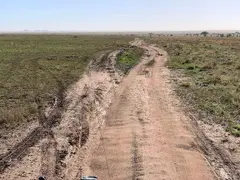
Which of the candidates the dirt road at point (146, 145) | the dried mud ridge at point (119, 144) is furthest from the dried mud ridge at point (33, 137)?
the dirt road at point (146, 145)

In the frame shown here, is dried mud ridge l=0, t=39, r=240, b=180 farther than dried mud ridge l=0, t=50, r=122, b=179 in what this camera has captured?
No

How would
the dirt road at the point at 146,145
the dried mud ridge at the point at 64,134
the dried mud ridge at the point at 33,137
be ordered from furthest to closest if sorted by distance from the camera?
the dried mud ridge at the point at 33,137, the dried mud ridge at the point at 64,134, the dirt road at the point at 146,145

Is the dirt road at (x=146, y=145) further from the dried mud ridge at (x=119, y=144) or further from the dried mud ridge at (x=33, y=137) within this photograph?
the dried mud ridge at (x=33, y=137)

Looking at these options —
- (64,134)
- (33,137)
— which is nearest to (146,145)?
(64,134)

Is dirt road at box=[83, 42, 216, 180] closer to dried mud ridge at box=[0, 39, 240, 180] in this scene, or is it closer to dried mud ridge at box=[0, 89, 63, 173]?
dried mud ridge at box=[0, 39, 240, 180]

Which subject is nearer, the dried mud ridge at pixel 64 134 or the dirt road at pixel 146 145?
the dirt road at pixel 146 145

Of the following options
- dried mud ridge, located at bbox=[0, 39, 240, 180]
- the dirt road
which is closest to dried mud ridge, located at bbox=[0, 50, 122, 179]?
dried mud ridge, located at bbox=[0, 39, 240, 180]

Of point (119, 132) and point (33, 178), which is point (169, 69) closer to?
point (119, 132)

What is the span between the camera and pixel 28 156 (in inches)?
440

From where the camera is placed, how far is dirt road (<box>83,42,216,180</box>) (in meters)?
10.1

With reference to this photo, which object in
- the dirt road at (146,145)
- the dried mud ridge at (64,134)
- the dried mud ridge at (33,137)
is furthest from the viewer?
the dried mud ridge at (33,137)

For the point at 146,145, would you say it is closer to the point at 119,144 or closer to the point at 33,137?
the point at 119,144

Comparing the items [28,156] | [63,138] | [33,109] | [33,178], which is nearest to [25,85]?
[33,109]

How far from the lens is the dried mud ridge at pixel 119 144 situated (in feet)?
33.5
